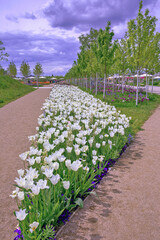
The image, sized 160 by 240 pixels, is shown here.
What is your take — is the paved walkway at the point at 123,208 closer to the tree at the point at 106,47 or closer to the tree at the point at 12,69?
the tree at the point at 106,47

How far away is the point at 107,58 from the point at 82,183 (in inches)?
514

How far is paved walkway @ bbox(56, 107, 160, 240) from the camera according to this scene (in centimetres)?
241

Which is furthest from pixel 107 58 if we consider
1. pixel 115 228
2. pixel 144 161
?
pixel 115 228

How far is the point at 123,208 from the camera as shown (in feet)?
9.42

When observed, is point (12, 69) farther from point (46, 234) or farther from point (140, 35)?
point (46, 234)

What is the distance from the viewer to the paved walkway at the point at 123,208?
2.41m

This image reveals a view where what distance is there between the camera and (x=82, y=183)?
10.4ft

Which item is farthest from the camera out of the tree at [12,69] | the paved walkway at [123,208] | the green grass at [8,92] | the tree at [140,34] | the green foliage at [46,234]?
the tree at [12,69]

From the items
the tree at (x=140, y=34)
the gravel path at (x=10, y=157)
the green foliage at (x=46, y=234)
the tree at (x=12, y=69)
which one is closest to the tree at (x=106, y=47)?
the tree at (x=140, y=34)

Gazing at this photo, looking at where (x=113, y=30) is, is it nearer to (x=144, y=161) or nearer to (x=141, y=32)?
(x=141, y=32)

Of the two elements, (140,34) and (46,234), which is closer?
(46,234)

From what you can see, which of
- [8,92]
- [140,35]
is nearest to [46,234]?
[140,35]

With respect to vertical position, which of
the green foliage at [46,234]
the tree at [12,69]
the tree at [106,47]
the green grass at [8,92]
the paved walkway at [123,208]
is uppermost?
the tree at [12,69]

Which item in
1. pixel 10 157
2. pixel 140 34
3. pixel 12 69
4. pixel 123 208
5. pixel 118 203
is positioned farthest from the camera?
pixel 12 69
